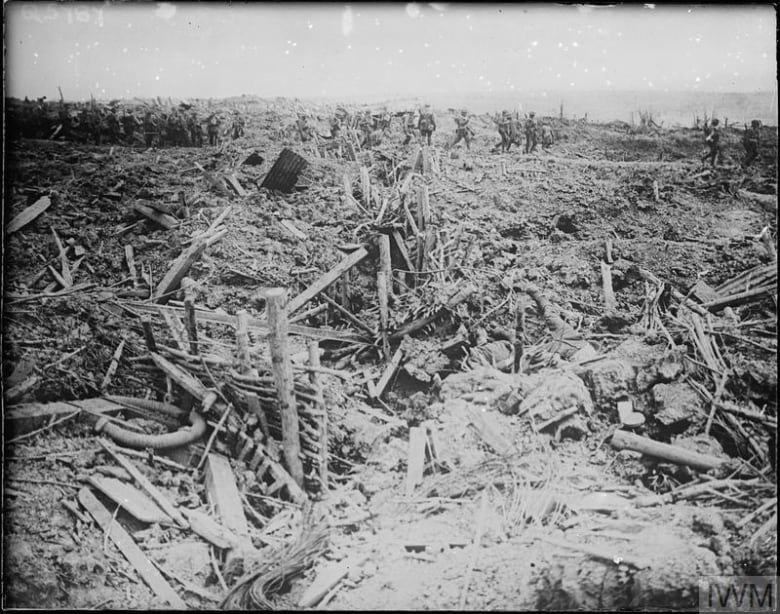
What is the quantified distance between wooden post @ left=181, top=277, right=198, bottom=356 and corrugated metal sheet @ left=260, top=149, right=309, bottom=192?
2.72 ft

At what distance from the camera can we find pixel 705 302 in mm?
3197

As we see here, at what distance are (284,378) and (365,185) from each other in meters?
1.36

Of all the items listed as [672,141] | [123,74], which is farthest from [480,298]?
[123,74]

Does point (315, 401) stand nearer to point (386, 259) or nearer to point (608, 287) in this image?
point (386, 259)

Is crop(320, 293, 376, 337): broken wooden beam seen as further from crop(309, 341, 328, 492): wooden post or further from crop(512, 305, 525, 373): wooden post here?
crop(512, 305, 525, 373): wooden post

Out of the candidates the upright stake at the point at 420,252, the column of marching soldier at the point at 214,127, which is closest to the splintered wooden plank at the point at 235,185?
the column of marching soldier at the point at 214,127

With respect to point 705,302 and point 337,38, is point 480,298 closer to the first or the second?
point 705,302

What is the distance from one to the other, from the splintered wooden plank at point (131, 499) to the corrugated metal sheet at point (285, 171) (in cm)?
204

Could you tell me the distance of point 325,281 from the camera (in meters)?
3.18

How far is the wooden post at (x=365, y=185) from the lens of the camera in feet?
10.8

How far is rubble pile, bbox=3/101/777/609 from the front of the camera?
9.64 feet

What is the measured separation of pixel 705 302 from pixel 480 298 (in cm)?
144

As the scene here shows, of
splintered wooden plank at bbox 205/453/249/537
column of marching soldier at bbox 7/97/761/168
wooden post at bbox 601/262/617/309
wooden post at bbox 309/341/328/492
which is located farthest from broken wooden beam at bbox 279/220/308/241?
wooden post at bbox 601/262/617/309

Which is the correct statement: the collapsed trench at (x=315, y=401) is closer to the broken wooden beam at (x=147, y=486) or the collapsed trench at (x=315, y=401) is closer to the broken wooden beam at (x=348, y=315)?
the broken wooden beam at (x=348, y=315)
